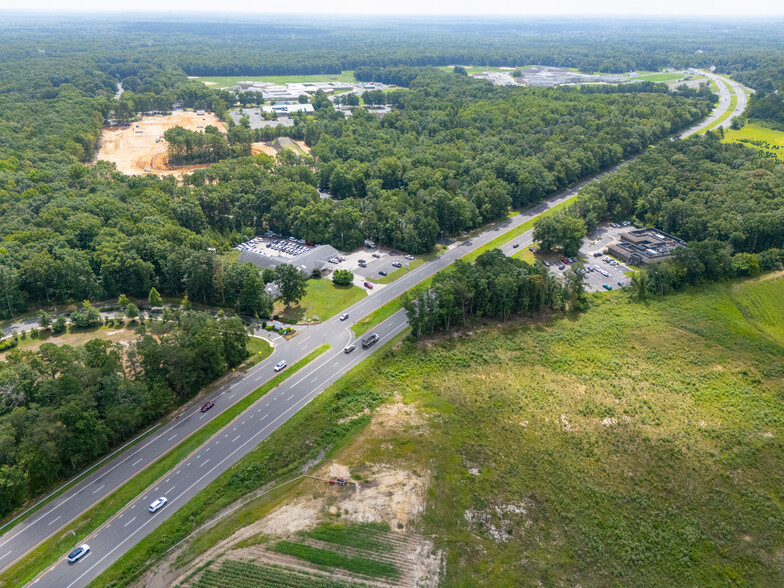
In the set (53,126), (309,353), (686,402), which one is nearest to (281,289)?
(309,353)

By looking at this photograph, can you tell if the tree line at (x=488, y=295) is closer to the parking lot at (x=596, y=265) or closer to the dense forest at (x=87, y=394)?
the parking lot at (x=596, y=265)

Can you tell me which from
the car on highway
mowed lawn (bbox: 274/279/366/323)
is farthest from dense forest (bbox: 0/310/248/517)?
mowed lawn (bbox: 274/279/366/323)

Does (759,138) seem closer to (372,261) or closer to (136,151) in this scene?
(372,261)

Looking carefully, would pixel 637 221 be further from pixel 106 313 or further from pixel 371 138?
pixel 106 313

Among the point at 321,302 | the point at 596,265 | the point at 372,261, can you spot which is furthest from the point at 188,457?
the point at 596,265

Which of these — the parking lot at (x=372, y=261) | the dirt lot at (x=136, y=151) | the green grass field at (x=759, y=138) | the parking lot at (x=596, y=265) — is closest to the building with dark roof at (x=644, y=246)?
the parking lot at (x=596, y=265)
